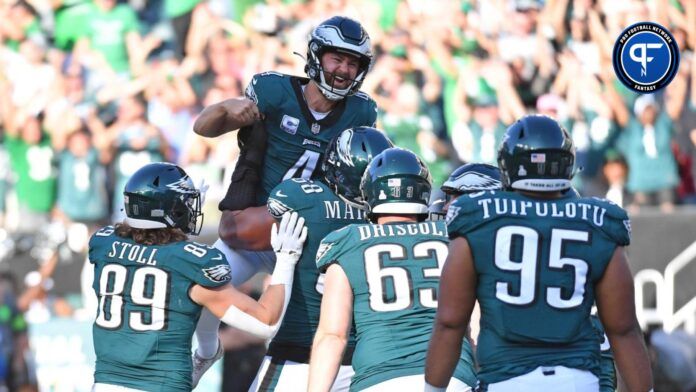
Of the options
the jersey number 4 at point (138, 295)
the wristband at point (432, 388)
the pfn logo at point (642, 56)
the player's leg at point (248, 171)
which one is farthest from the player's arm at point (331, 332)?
the pfn logo at point (642, 56)

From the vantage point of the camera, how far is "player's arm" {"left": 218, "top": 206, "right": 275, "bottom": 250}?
6227 mm

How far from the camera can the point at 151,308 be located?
5348mm

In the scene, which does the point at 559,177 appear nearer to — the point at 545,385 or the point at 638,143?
the point at 545,385

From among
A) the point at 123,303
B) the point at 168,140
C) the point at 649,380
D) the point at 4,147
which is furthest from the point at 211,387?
the point at 649,380

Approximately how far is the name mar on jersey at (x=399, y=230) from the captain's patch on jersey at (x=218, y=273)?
721 millimetres

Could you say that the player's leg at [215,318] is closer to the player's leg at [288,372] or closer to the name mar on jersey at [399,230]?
the player's leg at [288,372]

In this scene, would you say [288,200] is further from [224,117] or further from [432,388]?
[432,388]

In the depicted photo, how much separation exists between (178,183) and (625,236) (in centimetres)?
225

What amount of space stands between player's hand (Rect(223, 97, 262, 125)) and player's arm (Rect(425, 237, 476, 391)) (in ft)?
6.99

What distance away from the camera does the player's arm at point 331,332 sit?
4953 mm

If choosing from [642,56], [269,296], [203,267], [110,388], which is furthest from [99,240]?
[642,56]

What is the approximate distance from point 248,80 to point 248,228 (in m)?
6.12
